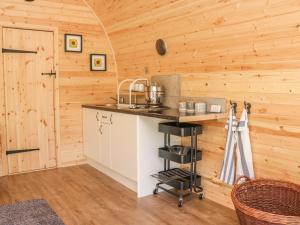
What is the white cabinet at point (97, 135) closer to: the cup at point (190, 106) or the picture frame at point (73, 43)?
the picture frame at point (73, 43)

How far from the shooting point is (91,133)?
4020 millimetres

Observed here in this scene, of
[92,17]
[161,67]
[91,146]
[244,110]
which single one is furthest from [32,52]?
[244,110]

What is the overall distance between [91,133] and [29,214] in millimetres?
1564

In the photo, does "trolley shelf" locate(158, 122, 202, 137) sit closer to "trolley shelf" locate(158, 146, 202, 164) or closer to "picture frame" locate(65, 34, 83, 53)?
"trolley shelf" locate(158, 146, 202, 164)

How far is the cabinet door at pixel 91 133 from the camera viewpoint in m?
3.85

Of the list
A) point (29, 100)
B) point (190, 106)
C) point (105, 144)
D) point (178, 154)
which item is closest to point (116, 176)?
point (105, 144)

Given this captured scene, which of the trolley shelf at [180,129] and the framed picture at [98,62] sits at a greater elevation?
the framed picture at [98,62]

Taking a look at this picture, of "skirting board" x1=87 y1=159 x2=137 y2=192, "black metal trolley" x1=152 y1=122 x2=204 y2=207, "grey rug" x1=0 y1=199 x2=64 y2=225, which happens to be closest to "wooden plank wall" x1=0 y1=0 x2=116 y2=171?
"skirting board" x1=87 y1=159 x2=137 y2=192

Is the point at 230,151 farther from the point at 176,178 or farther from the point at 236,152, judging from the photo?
the point at 176,178

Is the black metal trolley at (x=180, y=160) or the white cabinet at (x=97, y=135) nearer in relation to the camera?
the black metal trolley at (x=180, y=160)

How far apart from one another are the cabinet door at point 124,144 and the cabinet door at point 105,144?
83 mm

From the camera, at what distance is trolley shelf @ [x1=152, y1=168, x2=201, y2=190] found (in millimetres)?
2869

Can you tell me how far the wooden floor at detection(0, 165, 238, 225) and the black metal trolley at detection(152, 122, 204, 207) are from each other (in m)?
0.13

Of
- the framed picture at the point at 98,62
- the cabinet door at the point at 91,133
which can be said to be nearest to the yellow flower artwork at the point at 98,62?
the framed picture at the point at 98,62
